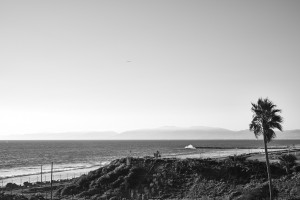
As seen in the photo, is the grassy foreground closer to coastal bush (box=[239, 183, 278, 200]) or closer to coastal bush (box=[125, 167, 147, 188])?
coastal bush (box=[125, 167, 147, 188])

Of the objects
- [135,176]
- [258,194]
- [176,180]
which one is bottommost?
[258,194]

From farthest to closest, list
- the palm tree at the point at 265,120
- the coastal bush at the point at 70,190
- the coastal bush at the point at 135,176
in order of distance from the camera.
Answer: the coastal bush at the point at 70,190 → the coastal bush at the point at 135,176 → the palm tree at the point at 265,120

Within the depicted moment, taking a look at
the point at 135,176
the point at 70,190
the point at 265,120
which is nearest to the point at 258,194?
the point at 265,120

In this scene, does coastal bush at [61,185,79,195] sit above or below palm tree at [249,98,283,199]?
below

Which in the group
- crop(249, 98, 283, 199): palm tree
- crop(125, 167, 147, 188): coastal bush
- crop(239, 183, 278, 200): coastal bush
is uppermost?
crop(249, 98, 283, 199): palm tree

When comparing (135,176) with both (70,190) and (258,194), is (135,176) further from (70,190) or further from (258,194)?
(258,194)

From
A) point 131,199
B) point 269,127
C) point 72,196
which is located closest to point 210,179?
point 131,199

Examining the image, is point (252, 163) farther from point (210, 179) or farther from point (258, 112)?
point (258, 112)

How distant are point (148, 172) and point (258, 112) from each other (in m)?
21.4

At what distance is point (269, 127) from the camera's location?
3120 cm

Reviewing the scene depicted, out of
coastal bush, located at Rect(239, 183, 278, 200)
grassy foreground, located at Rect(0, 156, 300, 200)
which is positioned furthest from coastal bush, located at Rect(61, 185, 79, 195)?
coastal bush, located at Rect(239, 183, 278, 200)

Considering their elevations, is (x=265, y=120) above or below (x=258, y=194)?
above

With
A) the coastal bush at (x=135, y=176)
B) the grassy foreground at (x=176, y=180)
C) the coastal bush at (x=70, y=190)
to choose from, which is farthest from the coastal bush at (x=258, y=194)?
the coastal bush at (x=70, y=190)

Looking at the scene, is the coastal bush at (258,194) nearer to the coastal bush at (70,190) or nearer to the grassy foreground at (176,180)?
the grassy foreground at (176,180)
